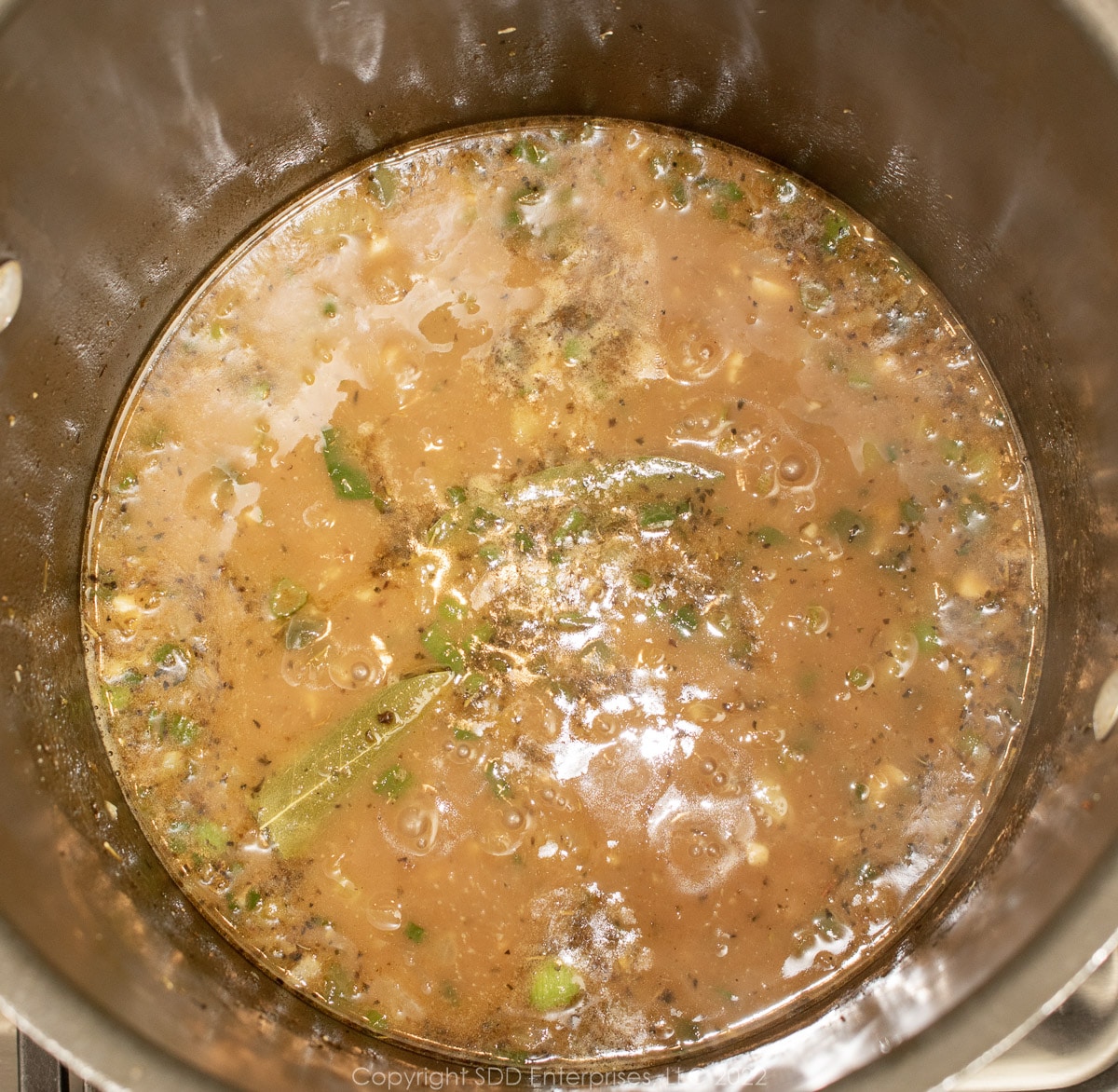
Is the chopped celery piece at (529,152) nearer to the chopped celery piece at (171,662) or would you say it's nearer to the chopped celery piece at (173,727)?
the chopped celery piece at (171,662)

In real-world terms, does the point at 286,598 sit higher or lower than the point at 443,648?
higher

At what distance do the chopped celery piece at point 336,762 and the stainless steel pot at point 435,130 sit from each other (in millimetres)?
270

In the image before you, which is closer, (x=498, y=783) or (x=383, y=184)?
(x=498, y=783)

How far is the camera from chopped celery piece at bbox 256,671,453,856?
172cm

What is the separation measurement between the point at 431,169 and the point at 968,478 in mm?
1260

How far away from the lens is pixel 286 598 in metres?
1.75

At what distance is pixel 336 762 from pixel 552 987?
1.91ft

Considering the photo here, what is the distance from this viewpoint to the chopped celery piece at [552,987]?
1.71 metres

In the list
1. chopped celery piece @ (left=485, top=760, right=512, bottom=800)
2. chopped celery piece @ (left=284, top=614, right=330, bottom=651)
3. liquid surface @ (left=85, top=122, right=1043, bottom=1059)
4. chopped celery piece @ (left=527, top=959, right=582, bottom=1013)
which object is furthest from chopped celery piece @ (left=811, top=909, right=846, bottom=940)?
chopped celery piece @ (left=284, top=614, right=330, bottom=651)

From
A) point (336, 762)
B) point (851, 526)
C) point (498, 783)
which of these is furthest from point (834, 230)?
point (336, 762)

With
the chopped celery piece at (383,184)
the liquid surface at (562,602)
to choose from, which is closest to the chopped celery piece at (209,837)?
the liquid surface at (562,602)

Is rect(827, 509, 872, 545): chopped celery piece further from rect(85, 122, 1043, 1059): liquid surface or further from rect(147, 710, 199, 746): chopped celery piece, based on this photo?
rect(147, 710, 199, 746): chopped celery piece

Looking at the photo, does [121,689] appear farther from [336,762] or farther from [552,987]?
[552,987]

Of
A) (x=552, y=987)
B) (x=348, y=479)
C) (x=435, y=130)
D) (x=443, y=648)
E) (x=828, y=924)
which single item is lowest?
(x=828, y=924)
